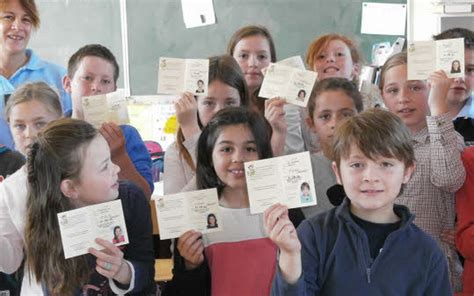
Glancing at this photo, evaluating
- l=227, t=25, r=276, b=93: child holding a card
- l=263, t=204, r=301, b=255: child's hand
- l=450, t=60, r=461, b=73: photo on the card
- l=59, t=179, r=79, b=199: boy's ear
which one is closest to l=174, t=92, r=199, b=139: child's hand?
l=227, t=25, r=276, b=93: child holding a card

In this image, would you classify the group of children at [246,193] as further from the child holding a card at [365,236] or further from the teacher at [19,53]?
the teacher at [19,53]

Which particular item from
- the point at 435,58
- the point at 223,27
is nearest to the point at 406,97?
the point at 435,58

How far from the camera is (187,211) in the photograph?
6.68 ft

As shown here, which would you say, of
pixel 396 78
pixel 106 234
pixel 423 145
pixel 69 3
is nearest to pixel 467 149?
pixel 423 145

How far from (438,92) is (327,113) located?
45 centimetres

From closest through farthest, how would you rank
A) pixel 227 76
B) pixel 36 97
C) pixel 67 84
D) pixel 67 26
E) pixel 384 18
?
pixel 36 97 < pixel 227 76 < pixel 67 84 < pixel 67 26 < pixel 384 18

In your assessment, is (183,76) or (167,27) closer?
(183,76)

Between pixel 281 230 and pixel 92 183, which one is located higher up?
pixel 92 183

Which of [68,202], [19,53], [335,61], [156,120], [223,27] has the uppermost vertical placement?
[223,27]

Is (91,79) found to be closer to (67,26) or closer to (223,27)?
(67,26)

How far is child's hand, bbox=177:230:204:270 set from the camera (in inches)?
79.4

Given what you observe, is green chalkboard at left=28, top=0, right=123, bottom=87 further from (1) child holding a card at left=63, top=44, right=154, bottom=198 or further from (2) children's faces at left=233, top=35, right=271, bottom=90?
(2) children's faces at left=233, top=35, right=271, bottom=90

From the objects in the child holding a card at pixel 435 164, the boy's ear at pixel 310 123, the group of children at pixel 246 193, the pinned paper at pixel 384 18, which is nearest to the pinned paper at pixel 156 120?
the pinned paper at pixel 384 18

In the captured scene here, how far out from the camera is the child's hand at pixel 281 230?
1665 mm
